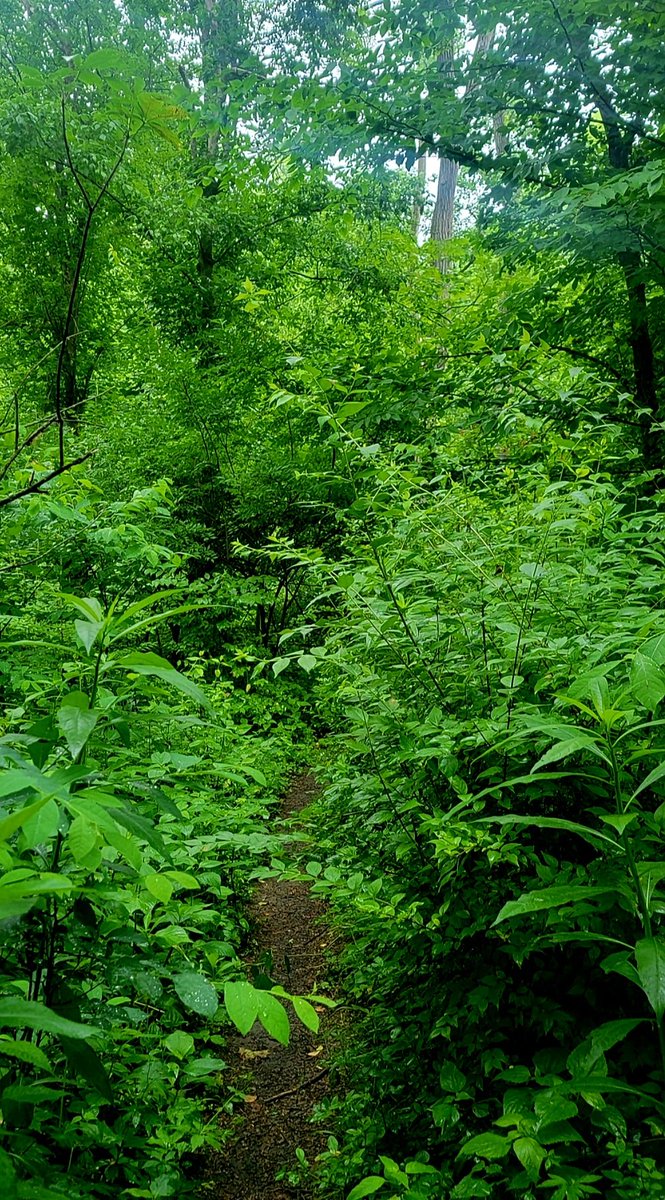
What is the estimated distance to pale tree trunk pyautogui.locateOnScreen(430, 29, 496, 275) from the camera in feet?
14.0

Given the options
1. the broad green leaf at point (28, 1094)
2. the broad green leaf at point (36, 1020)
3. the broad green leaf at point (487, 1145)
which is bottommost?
the broad green leaf at point (487, 1145)

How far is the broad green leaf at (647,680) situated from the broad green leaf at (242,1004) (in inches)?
37.7

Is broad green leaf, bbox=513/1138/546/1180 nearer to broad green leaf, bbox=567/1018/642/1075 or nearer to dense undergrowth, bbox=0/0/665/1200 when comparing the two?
dense undergrowth, bbox=0/0/665/1200

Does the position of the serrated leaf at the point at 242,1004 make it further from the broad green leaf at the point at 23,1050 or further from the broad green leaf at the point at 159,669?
the broad green leaf at the point at 159,669

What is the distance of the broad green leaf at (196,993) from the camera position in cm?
130

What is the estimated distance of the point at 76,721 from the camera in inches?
46.7

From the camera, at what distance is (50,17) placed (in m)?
8.69

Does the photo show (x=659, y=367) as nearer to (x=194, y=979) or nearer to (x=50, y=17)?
(x=194, y=979)

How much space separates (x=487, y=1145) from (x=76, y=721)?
1.52 meters

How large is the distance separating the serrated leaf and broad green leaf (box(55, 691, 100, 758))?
496 millimetres

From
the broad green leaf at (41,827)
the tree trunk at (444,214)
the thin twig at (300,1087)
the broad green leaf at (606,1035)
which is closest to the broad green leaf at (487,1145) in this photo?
the broad green leaf at (606,1035)

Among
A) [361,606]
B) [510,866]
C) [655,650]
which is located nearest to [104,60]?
[361,606]

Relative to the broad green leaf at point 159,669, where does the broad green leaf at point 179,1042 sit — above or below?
below

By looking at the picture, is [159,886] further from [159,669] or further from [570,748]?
[570,748]
